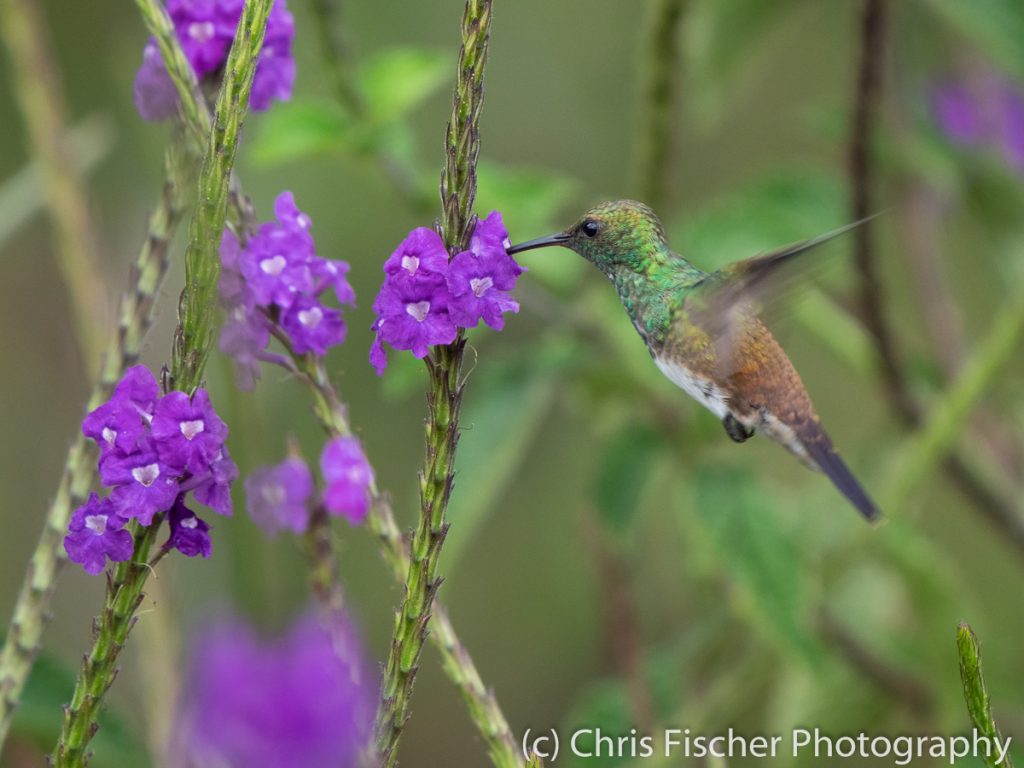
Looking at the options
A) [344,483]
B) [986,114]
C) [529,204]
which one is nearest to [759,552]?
[529,204]

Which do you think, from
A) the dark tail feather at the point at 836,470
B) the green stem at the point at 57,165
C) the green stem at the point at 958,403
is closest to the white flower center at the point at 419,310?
the dark tail feather at the point at 836,470

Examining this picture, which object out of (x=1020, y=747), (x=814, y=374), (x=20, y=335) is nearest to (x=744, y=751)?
(x=1020, y=747)

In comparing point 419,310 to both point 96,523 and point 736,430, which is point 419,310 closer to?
point 96,523

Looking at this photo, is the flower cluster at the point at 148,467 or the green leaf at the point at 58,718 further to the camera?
the green leaf at the point at 58,718

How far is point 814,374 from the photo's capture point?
16.7ft

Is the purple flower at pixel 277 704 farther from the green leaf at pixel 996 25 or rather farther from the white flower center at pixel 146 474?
the green leaf at pixel 996 25

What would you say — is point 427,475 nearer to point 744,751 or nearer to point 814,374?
point 744,751

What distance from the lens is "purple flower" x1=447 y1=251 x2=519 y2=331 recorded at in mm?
1359

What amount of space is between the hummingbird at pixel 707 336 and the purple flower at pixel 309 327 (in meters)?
0.46

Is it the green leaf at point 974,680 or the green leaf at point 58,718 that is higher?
the green leaf at point 58,718

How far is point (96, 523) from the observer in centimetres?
127

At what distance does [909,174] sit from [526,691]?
267cm

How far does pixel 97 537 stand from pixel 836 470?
1238mm

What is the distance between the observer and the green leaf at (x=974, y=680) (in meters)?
1.24
